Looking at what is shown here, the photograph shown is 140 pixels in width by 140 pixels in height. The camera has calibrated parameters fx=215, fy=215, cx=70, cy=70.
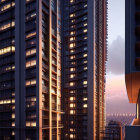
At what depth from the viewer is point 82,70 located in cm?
8681

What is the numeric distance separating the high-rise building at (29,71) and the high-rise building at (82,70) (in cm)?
Answer: 1806

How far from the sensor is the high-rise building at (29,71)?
2362 inches

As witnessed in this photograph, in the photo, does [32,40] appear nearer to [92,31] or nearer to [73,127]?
[92,31]

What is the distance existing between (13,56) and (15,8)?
1509cm

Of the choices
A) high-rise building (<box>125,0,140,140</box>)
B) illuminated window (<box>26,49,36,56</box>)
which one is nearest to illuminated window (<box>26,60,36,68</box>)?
illuminated window (<box>26,49,36,56</box>)

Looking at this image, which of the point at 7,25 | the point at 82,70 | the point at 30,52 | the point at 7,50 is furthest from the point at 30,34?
the point at 82,70

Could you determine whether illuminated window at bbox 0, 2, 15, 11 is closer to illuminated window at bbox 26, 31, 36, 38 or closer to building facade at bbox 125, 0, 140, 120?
illuminated window at bbox 26, 31, 36, 38

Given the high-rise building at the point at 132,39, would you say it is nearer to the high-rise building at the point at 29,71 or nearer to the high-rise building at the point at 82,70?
the high-rise building at the point at 29,71

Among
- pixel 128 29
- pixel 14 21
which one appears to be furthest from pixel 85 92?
pixel 128 29

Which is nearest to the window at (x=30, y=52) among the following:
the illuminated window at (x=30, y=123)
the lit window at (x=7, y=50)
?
the lit window at (x=7, y=50)

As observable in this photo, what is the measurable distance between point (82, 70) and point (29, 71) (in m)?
29.7

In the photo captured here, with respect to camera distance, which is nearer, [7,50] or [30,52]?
[30,52]

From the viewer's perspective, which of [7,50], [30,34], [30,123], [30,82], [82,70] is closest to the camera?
[30,123]

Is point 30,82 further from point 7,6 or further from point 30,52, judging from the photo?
point 7,6
